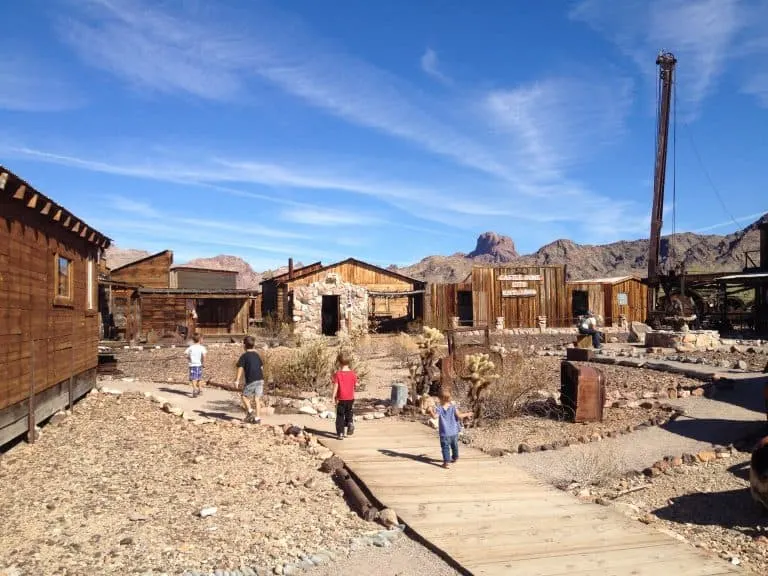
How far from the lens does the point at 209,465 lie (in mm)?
7258

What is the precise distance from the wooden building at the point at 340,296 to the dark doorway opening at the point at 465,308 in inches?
102

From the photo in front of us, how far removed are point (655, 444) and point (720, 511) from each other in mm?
2496

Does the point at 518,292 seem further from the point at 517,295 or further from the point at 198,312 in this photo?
the point at 198,312

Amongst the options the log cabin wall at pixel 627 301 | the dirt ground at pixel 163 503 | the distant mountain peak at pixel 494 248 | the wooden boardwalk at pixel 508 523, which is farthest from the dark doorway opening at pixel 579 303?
the distant mountain peak at pixel 494 248

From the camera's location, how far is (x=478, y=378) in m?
9.62

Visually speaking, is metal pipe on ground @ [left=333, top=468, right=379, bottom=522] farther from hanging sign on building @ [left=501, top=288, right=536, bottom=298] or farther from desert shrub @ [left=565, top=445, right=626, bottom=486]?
hanging sign on building @ [left=501, top=288, right=536, bottom=298]

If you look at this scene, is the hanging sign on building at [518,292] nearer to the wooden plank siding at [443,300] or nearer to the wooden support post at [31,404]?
the wooden plank siding at [443,300]

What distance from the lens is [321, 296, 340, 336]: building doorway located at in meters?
30.0

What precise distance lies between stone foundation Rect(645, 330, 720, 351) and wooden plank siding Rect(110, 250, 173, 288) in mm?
25566

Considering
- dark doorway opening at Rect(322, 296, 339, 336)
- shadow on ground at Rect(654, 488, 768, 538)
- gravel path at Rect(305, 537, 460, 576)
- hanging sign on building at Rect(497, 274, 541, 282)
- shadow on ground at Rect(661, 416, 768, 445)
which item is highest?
hanging sign on building at Rect(497, 274, 541, 282)

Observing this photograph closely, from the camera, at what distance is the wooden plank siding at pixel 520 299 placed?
1219 inches

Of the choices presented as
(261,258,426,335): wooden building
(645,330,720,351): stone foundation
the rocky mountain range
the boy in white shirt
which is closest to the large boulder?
(645,330,720,351): stone foundation

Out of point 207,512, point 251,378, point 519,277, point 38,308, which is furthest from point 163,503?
point 519,277

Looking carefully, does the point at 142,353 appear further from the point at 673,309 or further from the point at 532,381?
the point at 673,309
